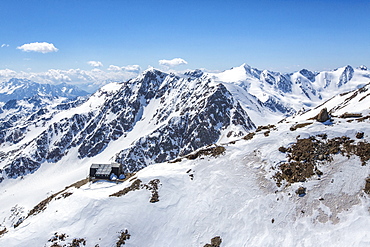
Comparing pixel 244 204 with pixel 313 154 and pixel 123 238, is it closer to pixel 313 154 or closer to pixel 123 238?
pixel 313 154

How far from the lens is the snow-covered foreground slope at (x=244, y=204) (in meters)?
22.3

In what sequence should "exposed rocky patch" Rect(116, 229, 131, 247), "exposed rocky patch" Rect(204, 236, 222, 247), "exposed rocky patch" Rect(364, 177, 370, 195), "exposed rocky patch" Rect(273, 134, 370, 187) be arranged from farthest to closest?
"exposed rocky patch" Rect(273, 134, 370, 187) < "exposed rocky patch" Rect(116, 229, 131, 247) < "exposed rocky patch" Rect(204, 236, 222, 247) < "exposed rocky patch" Rect(364, 177, 370, 195)

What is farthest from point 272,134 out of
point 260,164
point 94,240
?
point 94,240

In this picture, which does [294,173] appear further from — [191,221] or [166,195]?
[166,195]

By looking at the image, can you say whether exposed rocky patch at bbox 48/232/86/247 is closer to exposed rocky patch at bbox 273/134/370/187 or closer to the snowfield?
the snowfield

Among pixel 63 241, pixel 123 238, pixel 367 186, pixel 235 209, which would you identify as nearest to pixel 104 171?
pixel 63 241

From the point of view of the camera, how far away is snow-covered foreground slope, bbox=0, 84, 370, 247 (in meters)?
22.3

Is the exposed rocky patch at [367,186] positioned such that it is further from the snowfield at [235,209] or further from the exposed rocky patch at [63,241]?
the exposed rocky patch at [63,241]

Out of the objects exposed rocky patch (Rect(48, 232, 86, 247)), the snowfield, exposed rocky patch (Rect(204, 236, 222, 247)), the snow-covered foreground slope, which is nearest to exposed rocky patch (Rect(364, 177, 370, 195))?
the snow-covered foreground slope

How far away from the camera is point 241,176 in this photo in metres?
31.1

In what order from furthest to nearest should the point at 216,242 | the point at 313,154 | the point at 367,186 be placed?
the point at 313,154
the point at 216,242
the point at 367,186

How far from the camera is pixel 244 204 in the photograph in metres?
26.6

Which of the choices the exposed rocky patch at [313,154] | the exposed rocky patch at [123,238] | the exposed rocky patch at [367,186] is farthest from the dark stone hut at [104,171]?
the exposed rocky patch at [367,186]

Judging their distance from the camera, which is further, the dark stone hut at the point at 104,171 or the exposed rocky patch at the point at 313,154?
the dark stone hut at the point at 104,171
